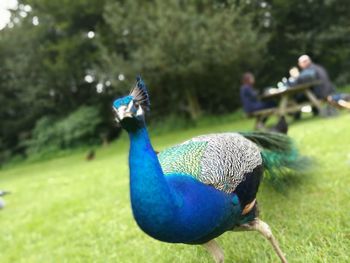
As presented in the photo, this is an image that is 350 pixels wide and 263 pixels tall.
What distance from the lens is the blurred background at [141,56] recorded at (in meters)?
15.2

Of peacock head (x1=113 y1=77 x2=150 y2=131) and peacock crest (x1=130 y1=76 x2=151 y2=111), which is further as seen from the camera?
peacock crest (x1=130 y1=76 x2=151 y2=111)

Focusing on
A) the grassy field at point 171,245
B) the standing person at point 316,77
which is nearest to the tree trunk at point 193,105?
the standing person at point 316,77

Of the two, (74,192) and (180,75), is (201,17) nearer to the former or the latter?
(180,75)

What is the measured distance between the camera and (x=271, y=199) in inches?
153

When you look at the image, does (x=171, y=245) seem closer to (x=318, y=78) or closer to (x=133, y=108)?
(x=133, y=108)

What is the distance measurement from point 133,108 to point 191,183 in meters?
0.52

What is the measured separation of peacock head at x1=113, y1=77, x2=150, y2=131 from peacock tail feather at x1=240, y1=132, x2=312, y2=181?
138 cm

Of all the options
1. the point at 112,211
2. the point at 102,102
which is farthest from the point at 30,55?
the point at 112,211

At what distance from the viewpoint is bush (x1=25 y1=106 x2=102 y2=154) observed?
1909 centimetres

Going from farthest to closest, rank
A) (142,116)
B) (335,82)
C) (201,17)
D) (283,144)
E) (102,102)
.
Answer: (102,102) < (335,82) < (201,17) < (283,144) < (142,116)

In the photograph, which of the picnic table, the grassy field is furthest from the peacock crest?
the picnic table

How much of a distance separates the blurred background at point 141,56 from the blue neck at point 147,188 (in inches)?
515

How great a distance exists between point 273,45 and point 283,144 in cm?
1605

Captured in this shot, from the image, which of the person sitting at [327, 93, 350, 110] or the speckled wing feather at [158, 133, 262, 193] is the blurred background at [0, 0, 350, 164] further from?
the speckled wing feather at [158, 133, 262, 193]
